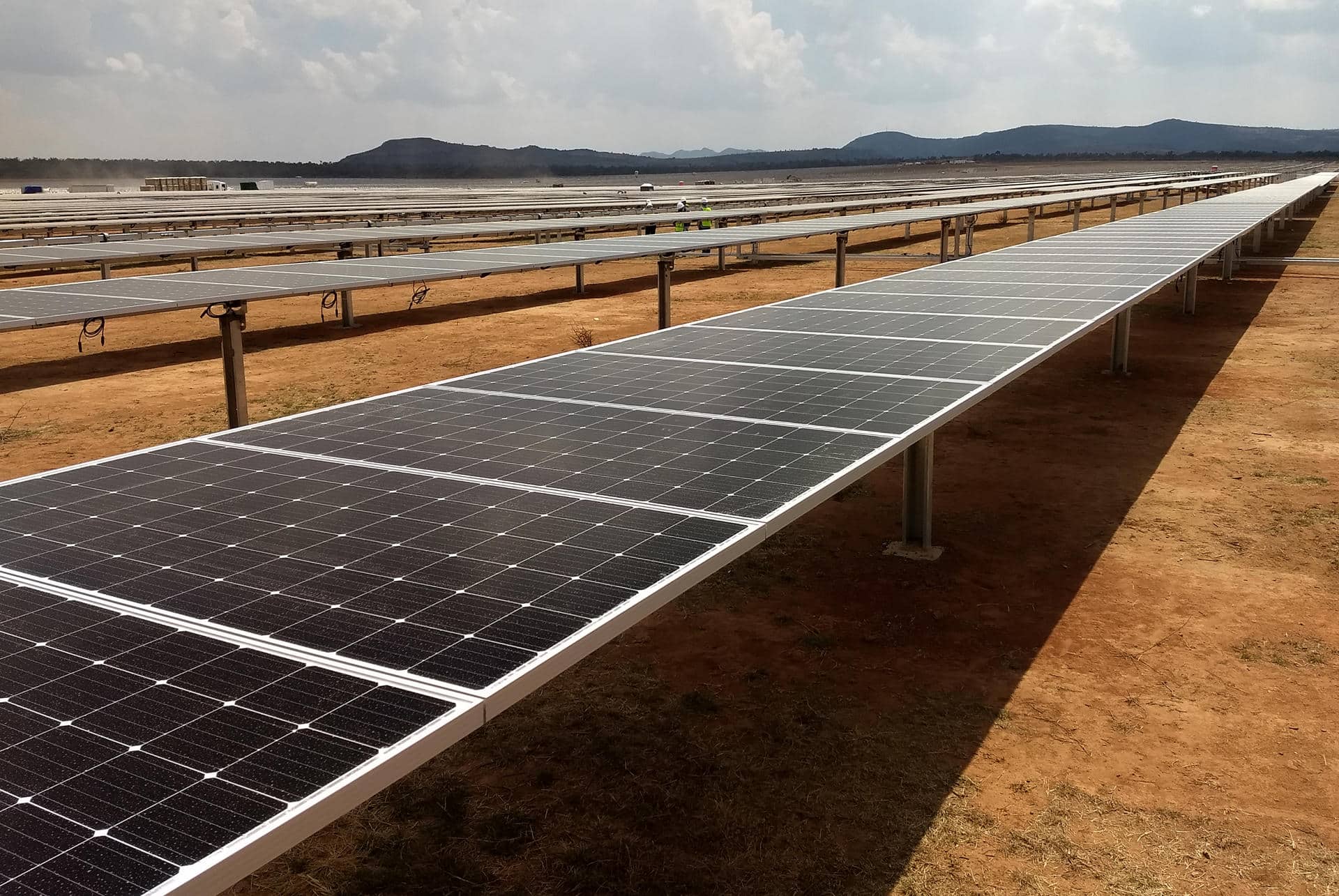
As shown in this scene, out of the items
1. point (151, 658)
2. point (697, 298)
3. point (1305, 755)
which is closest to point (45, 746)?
point (151, 658)

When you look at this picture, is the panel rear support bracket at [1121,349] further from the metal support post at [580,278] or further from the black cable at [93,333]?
the black cable at [93,333]

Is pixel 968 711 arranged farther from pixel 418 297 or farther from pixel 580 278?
pixel 418 297

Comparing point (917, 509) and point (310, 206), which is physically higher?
point (310, 206)

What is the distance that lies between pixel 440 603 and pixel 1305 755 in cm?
547

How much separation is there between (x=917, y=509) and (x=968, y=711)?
2.98 m

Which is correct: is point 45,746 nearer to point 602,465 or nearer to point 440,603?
point 440,603

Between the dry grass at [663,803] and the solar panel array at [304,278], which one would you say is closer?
the dry grass at [663,803]

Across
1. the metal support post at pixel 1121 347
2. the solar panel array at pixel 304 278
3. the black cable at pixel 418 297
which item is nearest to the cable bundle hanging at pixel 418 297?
the black cable at pixel 418 297

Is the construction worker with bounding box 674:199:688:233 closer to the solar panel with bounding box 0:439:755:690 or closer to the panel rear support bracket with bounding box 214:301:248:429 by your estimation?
the panel rear support bracket with bounding box 214:301:248:429

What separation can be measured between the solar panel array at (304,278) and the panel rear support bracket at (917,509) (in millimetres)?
7588

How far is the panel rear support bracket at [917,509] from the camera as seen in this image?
30.9 ft

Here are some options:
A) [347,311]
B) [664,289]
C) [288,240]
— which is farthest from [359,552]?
[347,311]

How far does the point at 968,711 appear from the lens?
7.11m

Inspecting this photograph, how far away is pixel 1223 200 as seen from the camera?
119 ft
